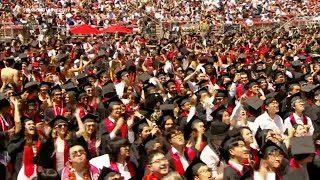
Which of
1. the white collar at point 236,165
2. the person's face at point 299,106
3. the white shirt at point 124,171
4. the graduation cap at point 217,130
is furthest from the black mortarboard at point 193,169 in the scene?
the person's face at point 299,106

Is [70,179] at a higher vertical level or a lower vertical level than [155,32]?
higher

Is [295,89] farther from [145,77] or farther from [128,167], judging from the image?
[128,167]

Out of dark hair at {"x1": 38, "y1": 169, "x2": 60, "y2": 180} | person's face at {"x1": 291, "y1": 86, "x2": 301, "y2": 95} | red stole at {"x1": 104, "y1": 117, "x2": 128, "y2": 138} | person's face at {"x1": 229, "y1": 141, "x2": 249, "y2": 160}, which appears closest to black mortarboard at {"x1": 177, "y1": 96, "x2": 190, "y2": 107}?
red stole at {"x1": 104, "y1": 117, "x2": 128, "y2": 138}

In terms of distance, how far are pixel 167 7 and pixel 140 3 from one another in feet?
5.37

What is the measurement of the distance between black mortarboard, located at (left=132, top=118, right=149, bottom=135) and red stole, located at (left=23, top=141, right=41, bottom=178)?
48.9 inches

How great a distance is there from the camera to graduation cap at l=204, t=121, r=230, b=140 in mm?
6910

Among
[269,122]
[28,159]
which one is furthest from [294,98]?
[28,159]

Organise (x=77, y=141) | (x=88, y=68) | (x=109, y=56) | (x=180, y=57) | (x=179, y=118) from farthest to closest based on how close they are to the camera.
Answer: (x=109, y=56) → (x=180, y=57) → (x=88, y=68) → (x=179, y=118) → (x=77, y=141)

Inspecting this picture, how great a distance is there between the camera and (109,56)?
15047mm

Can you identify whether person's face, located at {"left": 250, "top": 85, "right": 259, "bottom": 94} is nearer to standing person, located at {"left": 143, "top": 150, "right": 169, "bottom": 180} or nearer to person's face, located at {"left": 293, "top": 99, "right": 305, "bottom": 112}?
person's face, located at {"left": 293, "top": 99, "right": 305, "bottom": 112}

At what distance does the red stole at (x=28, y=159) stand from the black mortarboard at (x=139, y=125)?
124 cm

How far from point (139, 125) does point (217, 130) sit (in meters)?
1.02

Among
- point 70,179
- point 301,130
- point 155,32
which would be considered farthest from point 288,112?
point 155,32

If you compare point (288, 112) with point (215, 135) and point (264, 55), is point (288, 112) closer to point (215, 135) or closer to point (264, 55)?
point (215, 135)
